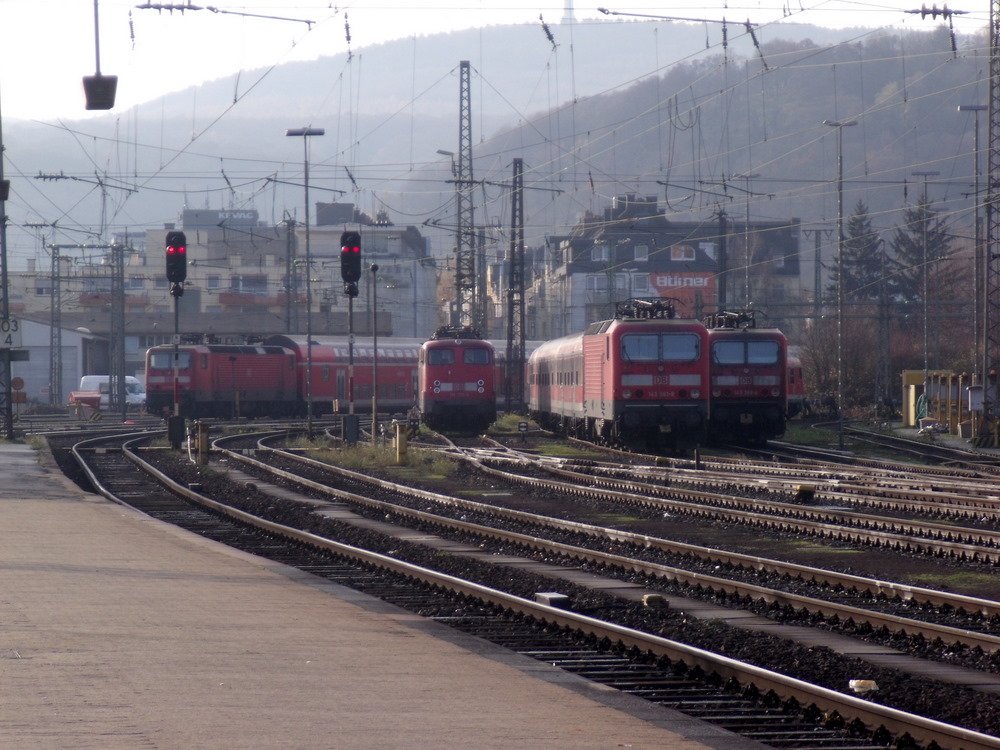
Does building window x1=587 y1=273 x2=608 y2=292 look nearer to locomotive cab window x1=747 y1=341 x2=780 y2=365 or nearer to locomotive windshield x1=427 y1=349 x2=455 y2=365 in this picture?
locomotive windshield x1=427 y1=349 x2=455 y2=365

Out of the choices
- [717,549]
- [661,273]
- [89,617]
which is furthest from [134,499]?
[661,273]

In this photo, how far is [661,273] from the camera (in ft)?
357

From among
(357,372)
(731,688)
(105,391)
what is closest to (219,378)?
(357,372)

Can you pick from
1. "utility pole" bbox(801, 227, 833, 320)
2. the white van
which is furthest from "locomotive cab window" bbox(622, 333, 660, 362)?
the white van

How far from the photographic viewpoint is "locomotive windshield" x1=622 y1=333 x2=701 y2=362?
101 ft

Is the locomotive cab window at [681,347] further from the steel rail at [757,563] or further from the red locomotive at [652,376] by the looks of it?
the steel rail at [757,563]

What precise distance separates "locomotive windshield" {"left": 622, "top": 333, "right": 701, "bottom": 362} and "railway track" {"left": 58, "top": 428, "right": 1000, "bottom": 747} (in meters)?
19.8

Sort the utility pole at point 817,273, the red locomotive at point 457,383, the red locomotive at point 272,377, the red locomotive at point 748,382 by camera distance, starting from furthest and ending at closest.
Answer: the red locomotive at point 272,377, the utility pole at point 817,273, the red locomotive at point 457,383, the red locomotive at point 748,382

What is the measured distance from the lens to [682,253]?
114 metres

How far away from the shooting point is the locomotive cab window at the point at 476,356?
41216 mm

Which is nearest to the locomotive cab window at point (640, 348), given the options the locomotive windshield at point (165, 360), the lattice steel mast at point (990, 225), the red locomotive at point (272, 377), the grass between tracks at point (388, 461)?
the grass between tracks at point (388, 461)

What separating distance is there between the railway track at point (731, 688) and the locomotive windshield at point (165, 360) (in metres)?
43.2

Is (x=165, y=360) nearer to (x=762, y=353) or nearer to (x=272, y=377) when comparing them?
(x=272, y=377)

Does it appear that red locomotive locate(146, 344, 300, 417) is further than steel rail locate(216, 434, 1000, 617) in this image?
Yes
